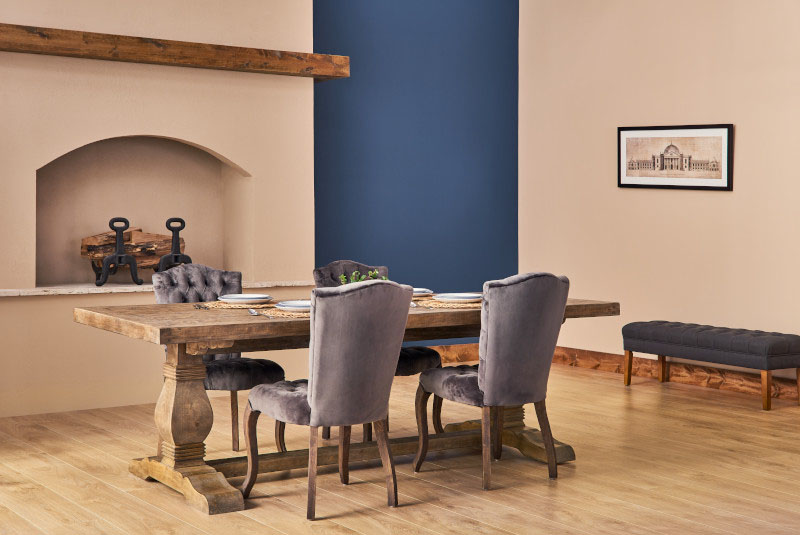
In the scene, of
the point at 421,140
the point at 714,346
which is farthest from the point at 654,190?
the point at 421,140

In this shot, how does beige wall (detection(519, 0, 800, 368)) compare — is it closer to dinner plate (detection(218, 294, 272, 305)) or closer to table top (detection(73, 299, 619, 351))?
table top (detection(73, 299, 619, 351))

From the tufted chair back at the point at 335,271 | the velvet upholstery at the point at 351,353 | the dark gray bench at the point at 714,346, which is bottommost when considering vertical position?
the dark gray bench at the point at 714,346

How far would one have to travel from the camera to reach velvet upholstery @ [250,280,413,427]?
382cm

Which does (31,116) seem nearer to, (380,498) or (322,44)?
(322,44)

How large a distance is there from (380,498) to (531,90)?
4.78 meters

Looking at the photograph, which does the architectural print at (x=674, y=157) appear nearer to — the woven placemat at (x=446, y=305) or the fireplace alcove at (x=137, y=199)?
the fireplace alcove at (x=137, y=199)

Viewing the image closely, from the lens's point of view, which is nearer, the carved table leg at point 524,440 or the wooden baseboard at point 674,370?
the carved table leg at point 524,440

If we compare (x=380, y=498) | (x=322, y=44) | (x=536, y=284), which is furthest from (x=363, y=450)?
(x=322, y=44)

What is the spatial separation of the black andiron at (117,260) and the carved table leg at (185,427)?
7.06 ft

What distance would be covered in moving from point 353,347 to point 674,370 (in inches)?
152

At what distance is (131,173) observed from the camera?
6.58 metres

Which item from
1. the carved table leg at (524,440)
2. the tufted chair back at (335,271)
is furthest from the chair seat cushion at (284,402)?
the tufted chair back at (335,271)

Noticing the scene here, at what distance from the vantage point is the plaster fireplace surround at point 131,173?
5.83 metres

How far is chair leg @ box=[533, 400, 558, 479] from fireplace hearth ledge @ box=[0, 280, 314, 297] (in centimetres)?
260
